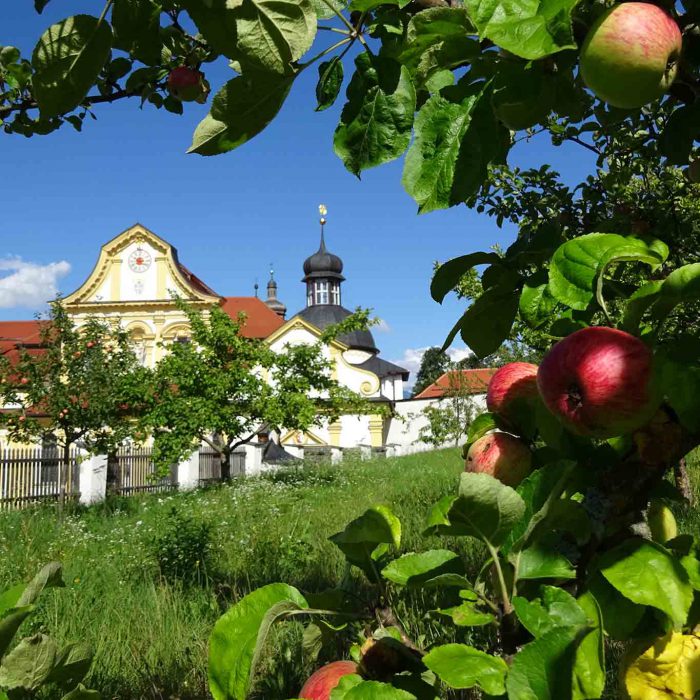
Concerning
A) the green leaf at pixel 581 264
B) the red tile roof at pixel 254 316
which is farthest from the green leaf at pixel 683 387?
the red tile roof at pixel 254 316

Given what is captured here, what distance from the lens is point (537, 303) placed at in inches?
31.6

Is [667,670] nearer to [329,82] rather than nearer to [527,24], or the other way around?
[527,24]

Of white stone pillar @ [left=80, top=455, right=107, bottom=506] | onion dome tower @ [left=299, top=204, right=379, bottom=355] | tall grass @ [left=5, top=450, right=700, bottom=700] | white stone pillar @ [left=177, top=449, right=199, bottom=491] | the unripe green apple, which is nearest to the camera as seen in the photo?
the unripe green apple

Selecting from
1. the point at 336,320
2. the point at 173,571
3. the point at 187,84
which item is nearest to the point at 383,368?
the point at 336,320

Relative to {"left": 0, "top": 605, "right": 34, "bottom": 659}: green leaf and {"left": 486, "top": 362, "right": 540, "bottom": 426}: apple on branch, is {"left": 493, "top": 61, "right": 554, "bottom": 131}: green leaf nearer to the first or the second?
{"left": 486, "top": 362, "right": 540, "bottom": 426}: apple on branch

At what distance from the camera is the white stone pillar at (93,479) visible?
13500 mm

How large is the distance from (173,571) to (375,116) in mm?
4566

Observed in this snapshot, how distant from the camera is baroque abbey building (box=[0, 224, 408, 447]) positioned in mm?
26766

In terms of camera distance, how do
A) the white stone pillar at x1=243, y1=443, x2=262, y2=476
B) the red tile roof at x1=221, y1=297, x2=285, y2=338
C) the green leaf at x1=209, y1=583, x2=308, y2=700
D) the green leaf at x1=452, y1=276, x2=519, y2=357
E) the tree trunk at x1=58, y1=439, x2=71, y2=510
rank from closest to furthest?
1. the green leaf at x1=209, y1=583, x2=308, y2=700
2. the green leaf at x1=452, y1=276, x2=519, y2=357
3. the tree trunk at x1=58, y1=439, x2=71, y2=510
4. the white stone pillar at x1=243, y1=443, x2=262, y2=476
5. the red tile roof at x1=221, y1=297, x2=285, y2=338

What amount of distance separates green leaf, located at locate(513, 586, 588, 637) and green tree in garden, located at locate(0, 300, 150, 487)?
12.1 meters

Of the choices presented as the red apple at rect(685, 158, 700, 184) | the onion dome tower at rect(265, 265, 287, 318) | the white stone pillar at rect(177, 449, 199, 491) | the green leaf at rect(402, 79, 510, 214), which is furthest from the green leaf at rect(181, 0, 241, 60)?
the onion dome tower at rect(265, 265, 287, 318)

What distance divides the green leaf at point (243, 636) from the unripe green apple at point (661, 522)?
471mm

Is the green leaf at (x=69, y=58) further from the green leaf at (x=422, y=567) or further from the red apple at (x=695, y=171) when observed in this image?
the red apple at (x=695, y=171)

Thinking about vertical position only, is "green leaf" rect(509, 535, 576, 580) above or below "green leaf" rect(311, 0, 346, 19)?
below
